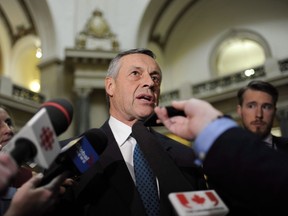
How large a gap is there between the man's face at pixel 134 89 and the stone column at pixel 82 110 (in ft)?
26.3

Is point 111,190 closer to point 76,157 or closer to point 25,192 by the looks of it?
point 76,157

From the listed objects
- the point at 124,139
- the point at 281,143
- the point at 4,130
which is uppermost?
the point at 4,130

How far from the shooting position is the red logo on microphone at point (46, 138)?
3.14ft

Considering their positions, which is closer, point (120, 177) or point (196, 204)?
point (196, 204)

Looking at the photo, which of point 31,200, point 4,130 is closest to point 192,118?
point 31,200

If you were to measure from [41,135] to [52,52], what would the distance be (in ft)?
33.7

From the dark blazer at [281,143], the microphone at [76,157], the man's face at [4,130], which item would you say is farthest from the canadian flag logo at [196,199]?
the man's face at [4,130]

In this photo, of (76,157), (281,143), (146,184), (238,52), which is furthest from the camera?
(238,52)

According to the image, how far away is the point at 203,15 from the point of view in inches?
485

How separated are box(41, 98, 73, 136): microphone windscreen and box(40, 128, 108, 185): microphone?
10cm

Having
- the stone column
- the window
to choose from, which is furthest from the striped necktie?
the window

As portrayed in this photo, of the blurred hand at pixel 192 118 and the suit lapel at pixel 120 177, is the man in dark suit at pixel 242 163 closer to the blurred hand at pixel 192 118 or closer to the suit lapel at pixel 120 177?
the blurred hand at pixel 192 118

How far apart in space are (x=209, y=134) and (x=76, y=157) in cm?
52

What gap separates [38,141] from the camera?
0.93 metres
